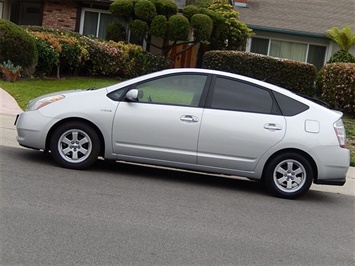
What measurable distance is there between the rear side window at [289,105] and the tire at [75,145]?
2.62 metres

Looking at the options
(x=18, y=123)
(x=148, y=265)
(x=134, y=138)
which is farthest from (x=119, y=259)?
(x=18, y=123)

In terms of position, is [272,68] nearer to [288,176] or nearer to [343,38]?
[343,38]

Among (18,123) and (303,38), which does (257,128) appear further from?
(303,38)

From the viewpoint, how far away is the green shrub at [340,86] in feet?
53.9

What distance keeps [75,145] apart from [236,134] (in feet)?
7.37

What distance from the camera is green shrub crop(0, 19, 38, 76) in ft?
50.7

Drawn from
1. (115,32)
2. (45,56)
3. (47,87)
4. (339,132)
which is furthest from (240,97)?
(115,32)

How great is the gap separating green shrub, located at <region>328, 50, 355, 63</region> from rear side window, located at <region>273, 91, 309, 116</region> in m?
13.9

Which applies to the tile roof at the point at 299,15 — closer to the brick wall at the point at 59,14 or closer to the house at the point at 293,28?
the house at the point at 293,28

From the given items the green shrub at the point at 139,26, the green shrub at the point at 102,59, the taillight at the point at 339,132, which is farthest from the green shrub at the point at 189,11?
the taillight at the point at 339,132

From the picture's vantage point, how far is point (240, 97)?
320 inches

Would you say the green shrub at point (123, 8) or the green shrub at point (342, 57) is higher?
the green shrub at point (123, 8)

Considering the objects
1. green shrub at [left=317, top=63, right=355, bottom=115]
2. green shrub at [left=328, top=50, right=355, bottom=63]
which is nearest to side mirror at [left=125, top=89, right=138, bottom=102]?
green shrub at [left=317, top=63, right=355, bottom=115]

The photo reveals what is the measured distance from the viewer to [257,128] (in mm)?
7863
